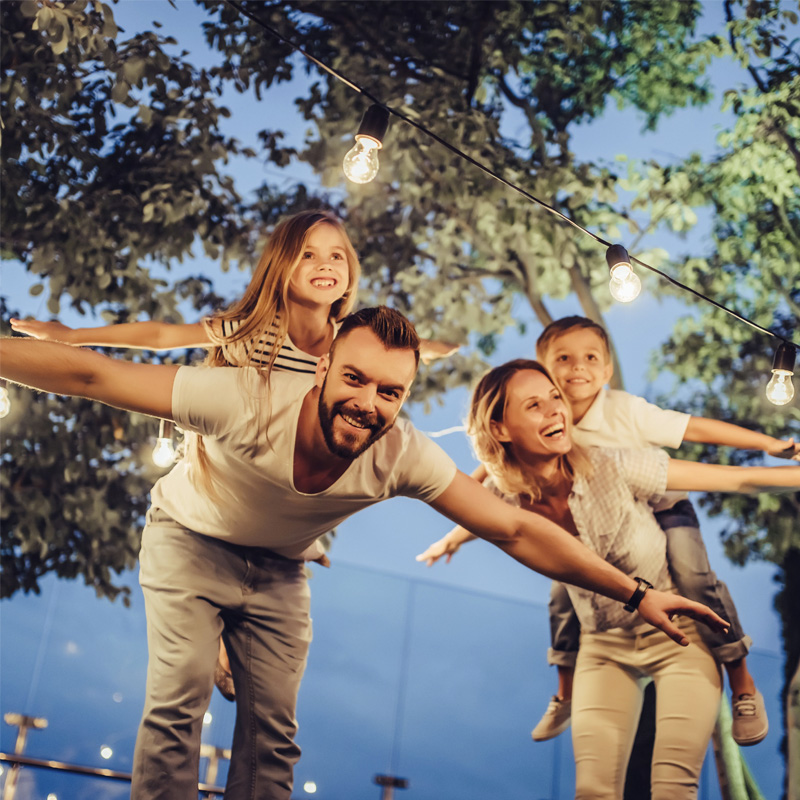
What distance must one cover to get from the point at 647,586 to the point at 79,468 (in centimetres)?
277

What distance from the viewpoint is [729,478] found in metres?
3.29

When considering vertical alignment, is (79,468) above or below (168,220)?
below

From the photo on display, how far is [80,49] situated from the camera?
13.5 feet

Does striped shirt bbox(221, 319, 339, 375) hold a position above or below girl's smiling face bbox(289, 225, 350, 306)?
below

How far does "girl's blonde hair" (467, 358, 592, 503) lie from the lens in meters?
3.29

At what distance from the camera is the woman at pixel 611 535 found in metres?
3.16

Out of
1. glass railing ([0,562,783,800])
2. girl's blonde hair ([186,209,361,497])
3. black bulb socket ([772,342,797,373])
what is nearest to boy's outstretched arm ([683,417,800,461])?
black bulb socket ([772,342,797,373])

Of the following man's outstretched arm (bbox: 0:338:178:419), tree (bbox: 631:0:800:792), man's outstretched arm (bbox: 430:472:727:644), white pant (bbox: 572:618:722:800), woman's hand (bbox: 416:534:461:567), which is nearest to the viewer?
man's outstretched arm (bbox: 0:338:178:419)

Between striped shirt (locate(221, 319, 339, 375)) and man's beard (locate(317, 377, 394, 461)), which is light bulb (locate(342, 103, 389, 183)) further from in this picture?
man's beard (locate(317, 377, 394, 461))

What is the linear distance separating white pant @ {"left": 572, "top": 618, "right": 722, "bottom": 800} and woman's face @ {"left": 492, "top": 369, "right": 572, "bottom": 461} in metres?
0.73

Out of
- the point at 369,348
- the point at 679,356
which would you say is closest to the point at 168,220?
the point at 369,348

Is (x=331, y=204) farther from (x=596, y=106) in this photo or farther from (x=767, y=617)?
(x=767, y=617)

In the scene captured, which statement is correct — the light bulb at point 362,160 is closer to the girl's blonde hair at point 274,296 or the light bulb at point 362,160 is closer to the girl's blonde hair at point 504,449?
the girl's blonde hair at point 274,296

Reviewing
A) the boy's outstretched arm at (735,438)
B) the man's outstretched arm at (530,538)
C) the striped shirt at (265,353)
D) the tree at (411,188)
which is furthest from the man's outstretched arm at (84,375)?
the boy's outstretched arm at (735,438)
